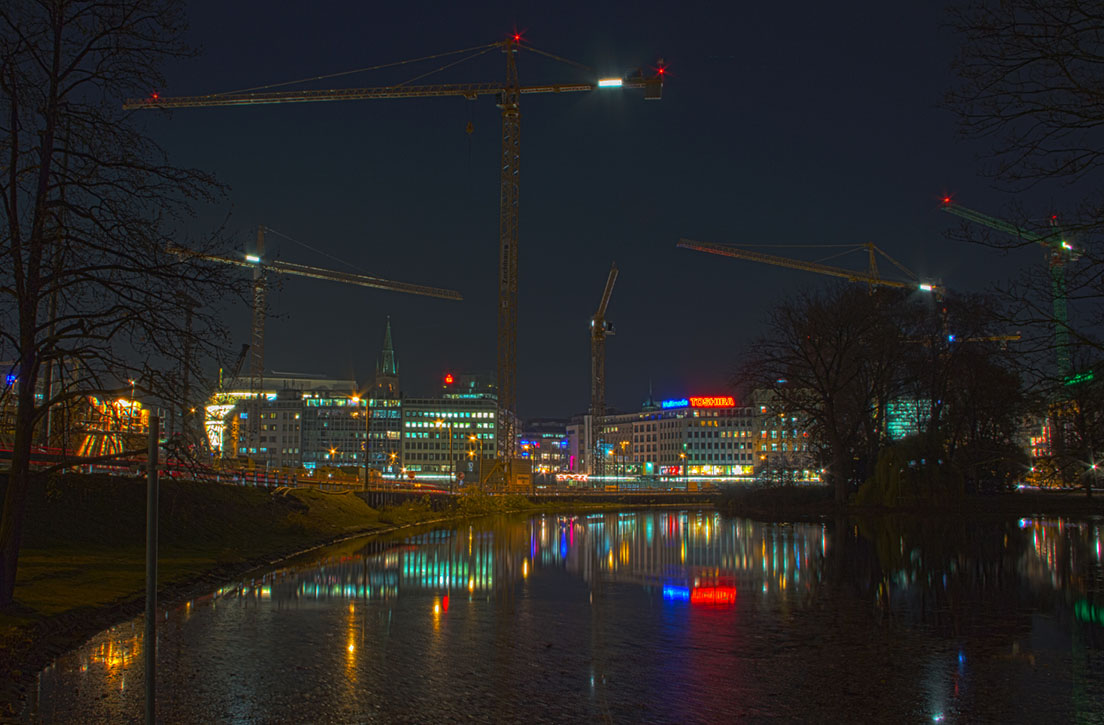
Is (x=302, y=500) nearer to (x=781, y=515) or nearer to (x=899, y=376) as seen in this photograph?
(x=781, y=515)

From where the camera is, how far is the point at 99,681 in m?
12.5

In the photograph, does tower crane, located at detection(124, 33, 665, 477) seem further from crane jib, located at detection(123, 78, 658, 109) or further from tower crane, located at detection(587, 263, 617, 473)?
tower crane, located at detection(587, 263, 617, 473)

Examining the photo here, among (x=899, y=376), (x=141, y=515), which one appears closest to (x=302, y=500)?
(x=141, y=515)

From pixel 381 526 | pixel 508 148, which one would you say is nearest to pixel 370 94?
pixel 508 148

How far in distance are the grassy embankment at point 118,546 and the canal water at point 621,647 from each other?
91 centimetres

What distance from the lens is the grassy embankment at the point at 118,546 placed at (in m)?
15.5

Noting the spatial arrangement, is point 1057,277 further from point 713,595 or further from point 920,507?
point 920,507

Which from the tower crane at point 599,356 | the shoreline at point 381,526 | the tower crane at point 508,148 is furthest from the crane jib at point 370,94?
the tower crane at point 599,356

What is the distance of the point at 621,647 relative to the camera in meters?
14.8

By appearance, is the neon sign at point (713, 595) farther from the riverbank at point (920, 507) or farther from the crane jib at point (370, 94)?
the crane jib at point (370, 94)

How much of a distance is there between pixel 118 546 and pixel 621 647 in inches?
748

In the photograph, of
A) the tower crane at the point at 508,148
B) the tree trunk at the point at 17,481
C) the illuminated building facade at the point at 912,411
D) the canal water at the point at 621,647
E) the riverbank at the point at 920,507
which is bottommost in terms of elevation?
the riverbank at the point at 920,507

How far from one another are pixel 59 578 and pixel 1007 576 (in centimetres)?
2341

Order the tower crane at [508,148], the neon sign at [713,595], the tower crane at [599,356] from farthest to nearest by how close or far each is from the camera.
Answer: the tower crane at [599,356], the tower crane at [508,148], the neon sign at [713,595]
